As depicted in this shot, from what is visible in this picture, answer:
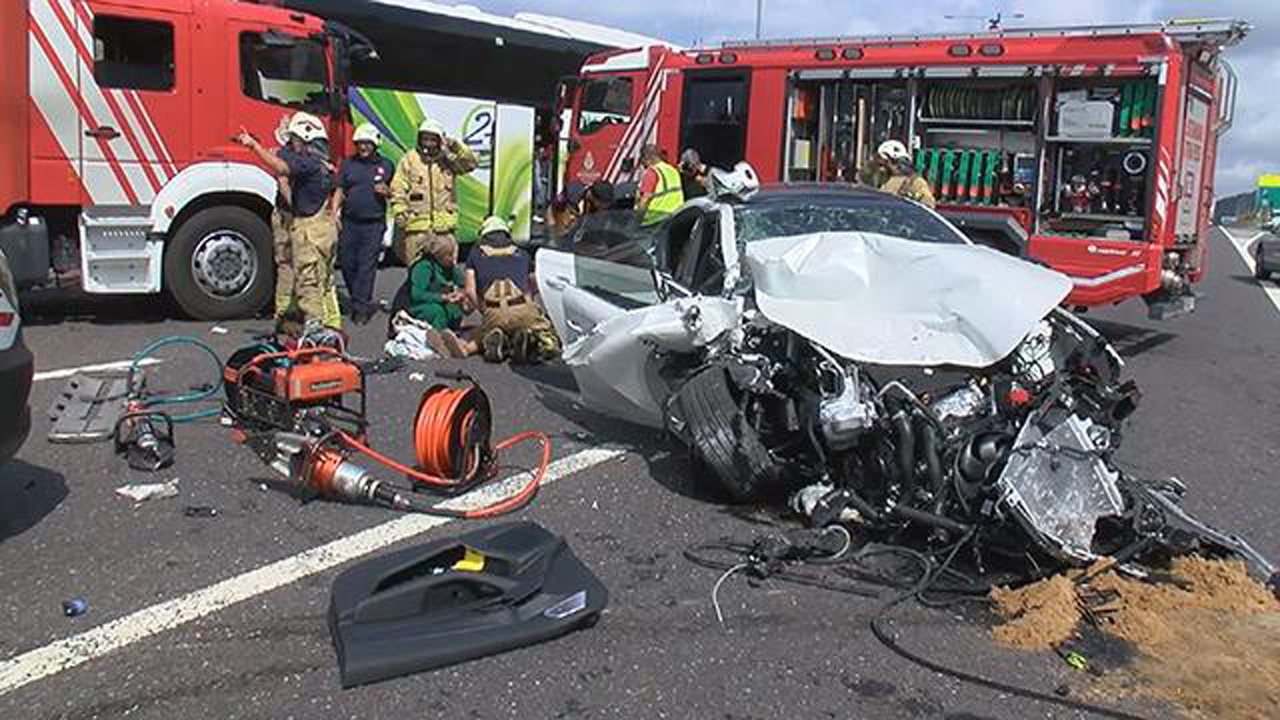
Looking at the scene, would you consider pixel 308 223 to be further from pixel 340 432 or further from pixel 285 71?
pixel 340 432

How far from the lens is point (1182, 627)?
12.9 ft

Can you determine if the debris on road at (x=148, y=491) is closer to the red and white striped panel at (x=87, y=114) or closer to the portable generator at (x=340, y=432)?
the portable generator at (x=340, y=432)

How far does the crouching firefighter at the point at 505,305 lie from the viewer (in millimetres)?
8625

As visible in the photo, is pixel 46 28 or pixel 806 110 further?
pixel 806 110

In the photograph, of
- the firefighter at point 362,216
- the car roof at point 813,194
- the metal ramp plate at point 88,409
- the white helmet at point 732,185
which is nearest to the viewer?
the metal ramp plate at point 88,409

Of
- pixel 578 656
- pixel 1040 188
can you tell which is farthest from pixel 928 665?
pixel 1040 188

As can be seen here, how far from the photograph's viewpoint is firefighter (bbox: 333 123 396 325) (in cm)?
997

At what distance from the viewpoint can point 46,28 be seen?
30.1ft

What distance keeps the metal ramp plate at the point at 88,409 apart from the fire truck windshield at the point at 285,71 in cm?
→ 437

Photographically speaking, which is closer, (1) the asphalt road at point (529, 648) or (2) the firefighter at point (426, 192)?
(1) the asphalt road at point (529, 648)

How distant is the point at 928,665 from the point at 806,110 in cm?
951

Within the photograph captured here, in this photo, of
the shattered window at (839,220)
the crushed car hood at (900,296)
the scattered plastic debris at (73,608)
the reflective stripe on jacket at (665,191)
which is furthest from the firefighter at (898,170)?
the scattered plastic debris at (73,608)

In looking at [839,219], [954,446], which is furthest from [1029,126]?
[954,446]

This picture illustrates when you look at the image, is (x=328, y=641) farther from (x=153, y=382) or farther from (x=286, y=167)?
(x=286, y=167)
